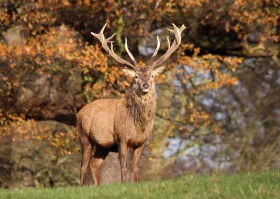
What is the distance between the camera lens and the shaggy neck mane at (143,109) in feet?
48.4

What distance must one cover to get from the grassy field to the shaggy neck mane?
2004 millimetres

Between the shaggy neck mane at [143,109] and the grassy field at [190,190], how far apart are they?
200cm

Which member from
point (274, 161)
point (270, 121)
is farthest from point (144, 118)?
point (270, 121)

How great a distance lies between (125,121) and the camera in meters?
14.9

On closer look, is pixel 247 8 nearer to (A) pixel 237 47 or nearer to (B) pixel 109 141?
(A) pixel 237 47

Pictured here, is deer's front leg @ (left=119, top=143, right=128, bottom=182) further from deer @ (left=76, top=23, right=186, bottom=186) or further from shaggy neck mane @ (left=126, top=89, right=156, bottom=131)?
shaggy neck mane @ (left=126, top=89, right=156, bottom=131)

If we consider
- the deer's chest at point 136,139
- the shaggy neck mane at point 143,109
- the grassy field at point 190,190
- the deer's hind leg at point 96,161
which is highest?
the shaggy neck mane at point 143,109

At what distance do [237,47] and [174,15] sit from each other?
2844 mm

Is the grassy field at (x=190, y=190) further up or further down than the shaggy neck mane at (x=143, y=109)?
further down

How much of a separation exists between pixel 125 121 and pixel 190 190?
3.56m

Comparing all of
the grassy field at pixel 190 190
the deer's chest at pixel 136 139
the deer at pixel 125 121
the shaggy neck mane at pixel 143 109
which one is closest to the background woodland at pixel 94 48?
the deer at pixel 125 121

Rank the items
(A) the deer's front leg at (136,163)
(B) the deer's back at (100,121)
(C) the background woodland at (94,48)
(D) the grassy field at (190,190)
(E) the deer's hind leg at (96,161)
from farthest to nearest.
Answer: (C) the background woodland at (94,48), (E) the deer's hind leg at (96,161), (B) the deer's back at (100,121), (A) the deer's front leg at (136,163), (D) the grassy field at (190,190)

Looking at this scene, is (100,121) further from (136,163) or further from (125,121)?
(136,163)

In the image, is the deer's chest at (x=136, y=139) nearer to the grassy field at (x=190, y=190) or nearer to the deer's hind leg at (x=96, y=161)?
the deer's hind leg at (x=96, y=161)
